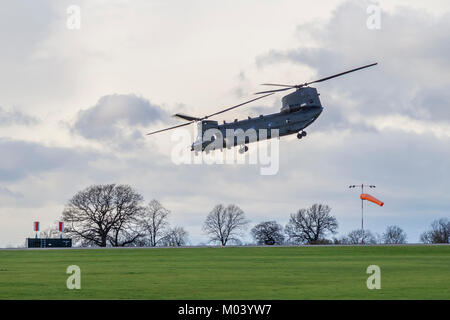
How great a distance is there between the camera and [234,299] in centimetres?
3431

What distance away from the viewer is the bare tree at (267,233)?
19612 cm

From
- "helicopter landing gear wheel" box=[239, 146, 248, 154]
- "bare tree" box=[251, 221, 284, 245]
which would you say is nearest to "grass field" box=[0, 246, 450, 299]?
"helicopter landing gear wheel" box=[239, 146, 248, 154]

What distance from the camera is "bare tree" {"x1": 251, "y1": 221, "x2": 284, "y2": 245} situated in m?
196

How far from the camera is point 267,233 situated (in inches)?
7776

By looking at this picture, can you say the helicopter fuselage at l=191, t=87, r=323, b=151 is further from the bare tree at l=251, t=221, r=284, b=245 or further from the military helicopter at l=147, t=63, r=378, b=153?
the bare tree at l=251, t=221, r=284, b=245

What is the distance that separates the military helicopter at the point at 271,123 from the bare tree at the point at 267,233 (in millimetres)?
119653

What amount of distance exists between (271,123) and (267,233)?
4873 inches

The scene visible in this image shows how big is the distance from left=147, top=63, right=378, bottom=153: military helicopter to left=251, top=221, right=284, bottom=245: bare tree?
120 meters

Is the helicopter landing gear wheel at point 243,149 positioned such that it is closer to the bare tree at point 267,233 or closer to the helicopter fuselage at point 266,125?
the helicopter fuselage at point 266,125

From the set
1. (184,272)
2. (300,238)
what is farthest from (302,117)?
(300,238)

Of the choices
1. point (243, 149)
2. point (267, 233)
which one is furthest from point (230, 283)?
point (267, 233)

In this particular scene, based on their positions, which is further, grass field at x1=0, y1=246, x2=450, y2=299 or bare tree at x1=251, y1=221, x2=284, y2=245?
bare tree at x1=251, y1=221, x2=284, y2=245

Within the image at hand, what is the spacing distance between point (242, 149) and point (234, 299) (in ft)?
130
